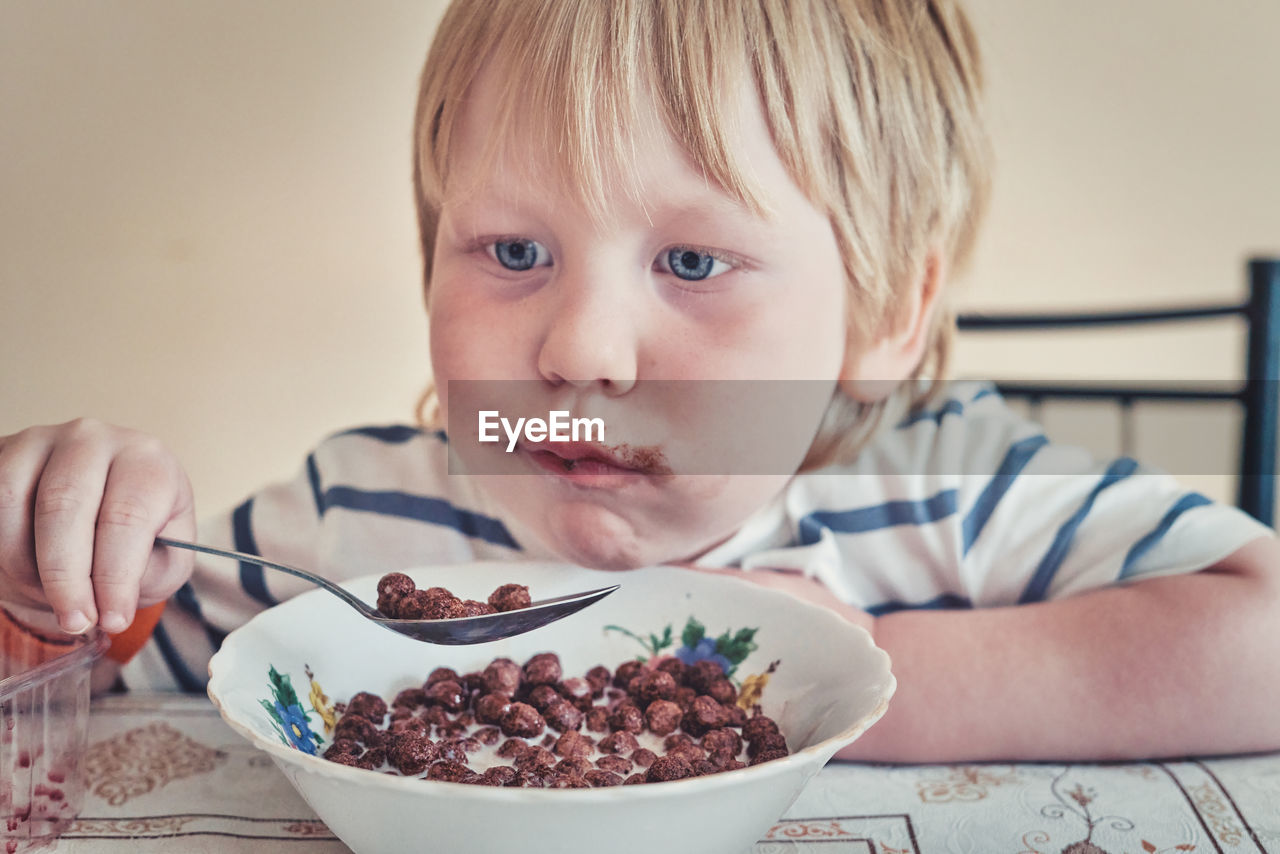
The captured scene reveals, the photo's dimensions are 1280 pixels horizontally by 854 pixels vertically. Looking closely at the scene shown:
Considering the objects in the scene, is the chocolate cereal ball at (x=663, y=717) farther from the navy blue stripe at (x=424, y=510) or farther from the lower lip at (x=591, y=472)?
the navy blue stripe at (x=424, y=510)

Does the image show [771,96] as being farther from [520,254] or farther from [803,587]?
[803,587]

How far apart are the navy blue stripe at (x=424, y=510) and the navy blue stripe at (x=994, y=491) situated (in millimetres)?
292

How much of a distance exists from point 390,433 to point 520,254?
255 millimetres

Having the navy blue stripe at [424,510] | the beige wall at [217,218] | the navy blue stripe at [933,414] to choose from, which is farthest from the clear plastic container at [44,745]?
the navy blue stripe at [933,414]

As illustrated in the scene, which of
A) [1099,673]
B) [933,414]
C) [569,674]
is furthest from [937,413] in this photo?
[569,674]

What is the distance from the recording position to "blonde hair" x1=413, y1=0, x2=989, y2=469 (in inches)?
16.2

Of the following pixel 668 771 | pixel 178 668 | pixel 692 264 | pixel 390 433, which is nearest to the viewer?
pixel 668 771

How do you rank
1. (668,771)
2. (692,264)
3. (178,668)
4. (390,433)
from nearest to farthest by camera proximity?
1. (668,771)
2. (692,264)
3. (178,668)
4. (390,433)

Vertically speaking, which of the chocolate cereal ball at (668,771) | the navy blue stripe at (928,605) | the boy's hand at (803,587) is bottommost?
the navy blue stripe at (928,605)

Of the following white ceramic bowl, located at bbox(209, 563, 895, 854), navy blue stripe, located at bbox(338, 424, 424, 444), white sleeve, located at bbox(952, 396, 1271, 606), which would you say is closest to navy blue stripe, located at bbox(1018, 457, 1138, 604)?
white sleeve, located at bbox(952, 396, 1271, 606)

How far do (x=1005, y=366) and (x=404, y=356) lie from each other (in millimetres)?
734

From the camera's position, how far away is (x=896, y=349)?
0.56 metres

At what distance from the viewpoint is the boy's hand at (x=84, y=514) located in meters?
0.36

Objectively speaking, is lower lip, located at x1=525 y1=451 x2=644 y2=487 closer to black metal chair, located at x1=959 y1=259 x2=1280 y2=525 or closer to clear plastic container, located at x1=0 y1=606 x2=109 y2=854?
clear plastic container, located at x1=0 y1=606 x2=109 y2=854
